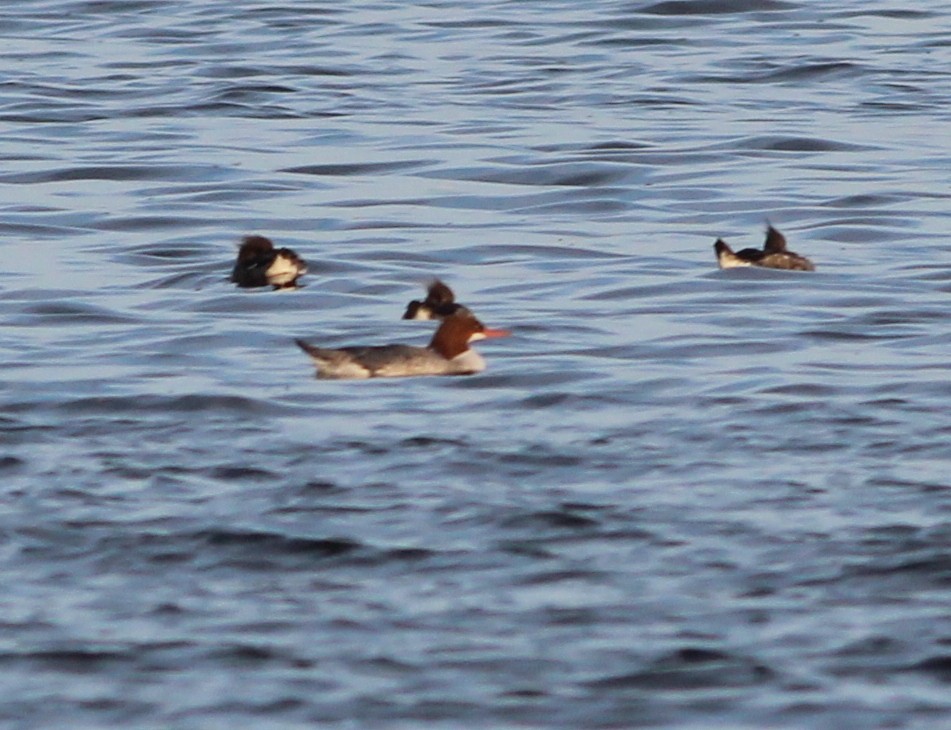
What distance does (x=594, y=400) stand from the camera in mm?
11188

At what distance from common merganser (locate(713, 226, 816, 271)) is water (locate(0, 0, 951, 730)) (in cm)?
10

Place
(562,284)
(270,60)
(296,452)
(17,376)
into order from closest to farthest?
1. (296,452)
2. (17,376)
3. (562,284)
4. (270,60)

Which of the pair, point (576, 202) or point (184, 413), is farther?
point (576, 202)

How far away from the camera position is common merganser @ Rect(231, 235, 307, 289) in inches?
562

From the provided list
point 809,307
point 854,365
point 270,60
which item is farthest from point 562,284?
point 270,60

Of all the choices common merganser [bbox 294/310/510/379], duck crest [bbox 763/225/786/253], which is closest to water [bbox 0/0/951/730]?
common merganser [bbox 294/310/510/379]

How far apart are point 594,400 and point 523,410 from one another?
1.19ft

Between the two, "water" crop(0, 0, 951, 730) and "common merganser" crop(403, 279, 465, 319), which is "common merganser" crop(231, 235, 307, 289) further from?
"common merganser" crop(403, 279, 465, 319)

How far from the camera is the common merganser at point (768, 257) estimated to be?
1465 centimetres

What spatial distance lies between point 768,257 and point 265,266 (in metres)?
3.00

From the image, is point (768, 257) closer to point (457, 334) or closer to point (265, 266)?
point (265, 266)

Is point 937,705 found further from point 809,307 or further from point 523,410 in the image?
point 809,307

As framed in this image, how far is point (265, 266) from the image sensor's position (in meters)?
14.4

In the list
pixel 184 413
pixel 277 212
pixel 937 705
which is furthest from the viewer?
pixel 277 212
